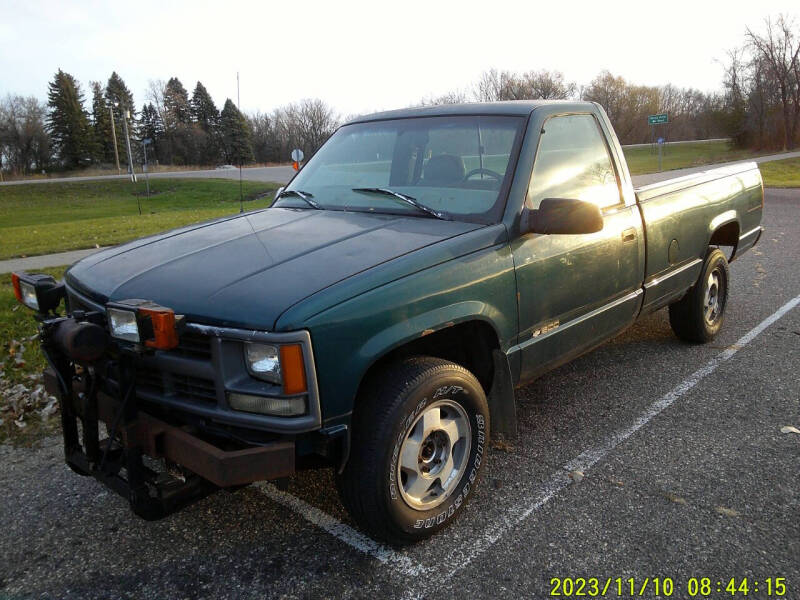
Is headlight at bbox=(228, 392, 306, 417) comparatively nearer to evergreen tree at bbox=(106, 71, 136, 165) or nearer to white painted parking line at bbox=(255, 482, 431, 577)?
white painted parking line at bbox=(255, 482, 431, 577)

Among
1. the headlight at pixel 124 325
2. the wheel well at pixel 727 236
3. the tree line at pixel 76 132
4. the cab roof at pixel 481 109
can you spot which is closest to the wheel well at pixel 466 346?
the headlight at pixel 124 325

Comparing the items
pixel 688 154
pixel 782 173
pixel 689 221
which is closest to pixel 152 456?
pixel 689 221

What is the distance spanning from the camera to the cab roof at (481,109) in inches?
146

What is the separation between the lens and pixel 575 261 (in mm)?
3553

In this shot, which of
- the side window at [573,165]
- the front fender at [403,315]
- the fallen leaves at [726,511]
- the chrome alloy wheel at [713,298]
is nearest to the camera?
the front fender at [403,315]

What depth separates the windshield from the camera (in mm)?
3402

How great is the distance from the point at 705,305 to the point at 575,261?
2.32m

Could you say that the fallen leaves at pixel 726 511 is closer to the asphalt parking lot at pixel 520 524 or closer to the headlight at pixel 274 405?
the asphalt parking lot at pixel 520 524

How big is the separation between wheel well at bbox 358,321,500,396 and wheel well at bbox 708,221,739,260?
317cm

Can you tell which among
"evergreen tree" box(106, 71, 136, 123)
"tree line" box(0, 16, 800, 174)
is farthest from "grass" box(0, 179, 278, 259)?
"evergreen tree" box(106, 71, 136, 123)

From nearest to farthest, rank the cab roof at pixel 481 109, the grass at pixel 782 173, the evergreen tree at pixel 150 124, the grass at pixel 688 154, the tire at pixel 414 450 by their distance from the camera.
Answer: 1. the tire at pixel 414 450
2. the cab roof at pixel 481 109
3. the grass at pixel 782 173
4. the grass at pixel 688 154
5. the evergreen tree at pixel 150 124

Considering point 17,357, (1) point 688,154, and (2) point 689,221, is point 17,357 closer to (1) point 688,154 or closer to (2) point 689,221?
(2) point 689,221

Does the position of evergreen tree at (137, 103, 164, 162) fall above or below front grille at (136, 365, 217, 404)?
above

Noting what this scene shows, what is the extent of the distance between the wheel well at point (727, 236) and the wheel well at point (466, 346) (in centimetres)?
317
